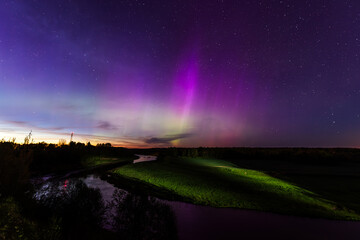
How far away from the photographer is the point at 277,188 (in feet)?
71.2

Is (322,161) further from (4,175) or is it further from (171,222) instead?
(4,175)

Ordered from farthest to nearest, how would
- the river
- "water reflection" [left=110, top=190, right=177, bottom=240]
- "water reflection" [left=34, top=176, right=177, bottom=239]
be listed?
the river
"water reflection" [left=34, top=176, right=177, bottom=239]
"water reflection" [left=110, top=190, right=177, bottom=240]

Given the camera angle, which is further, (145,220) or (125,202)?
(125,202)

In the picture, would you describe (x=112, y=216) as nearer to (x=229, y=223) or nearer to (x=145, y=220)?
(x=145, y=220)

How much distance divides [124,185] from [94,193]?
12322mm

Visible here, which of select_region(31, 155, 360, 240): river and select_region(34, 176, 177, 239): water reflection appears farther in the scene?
select_region(31, 155, 360, 240): river

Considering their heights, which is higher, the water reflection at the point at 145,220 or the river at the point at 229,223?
the water reflection at the point at 145,220

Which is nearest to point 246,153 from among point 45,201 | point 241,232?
point 241,232

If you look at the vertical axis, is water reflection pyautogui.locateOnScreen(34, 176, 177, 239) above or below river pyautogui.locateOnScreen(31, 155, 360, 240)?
above

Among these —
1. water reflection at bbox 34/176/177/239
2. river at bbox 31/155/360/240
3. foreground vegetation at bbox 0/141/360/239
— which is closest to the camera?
foreground vegetation at bbox 0/141/360/239

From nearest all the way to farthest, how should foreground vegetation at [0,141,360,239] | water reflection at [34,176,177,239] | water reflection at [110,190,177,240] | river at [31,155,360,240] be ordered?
foreground vegetation at [0,141,360,239]
water reflection at [110,190,177,240]
water reflection at [34,176,177,239]
river at [31,155,360,240]

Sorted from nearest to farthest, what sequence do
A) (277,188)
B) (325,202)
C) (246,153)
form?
(325,202) → (277,188) → (246,153)

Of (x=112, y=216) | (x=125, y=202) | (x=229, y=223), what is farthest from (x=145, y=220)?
(x=229, y=223)

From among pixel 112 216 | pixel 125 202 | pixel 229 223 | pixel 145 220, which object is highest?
pixel 125 202
